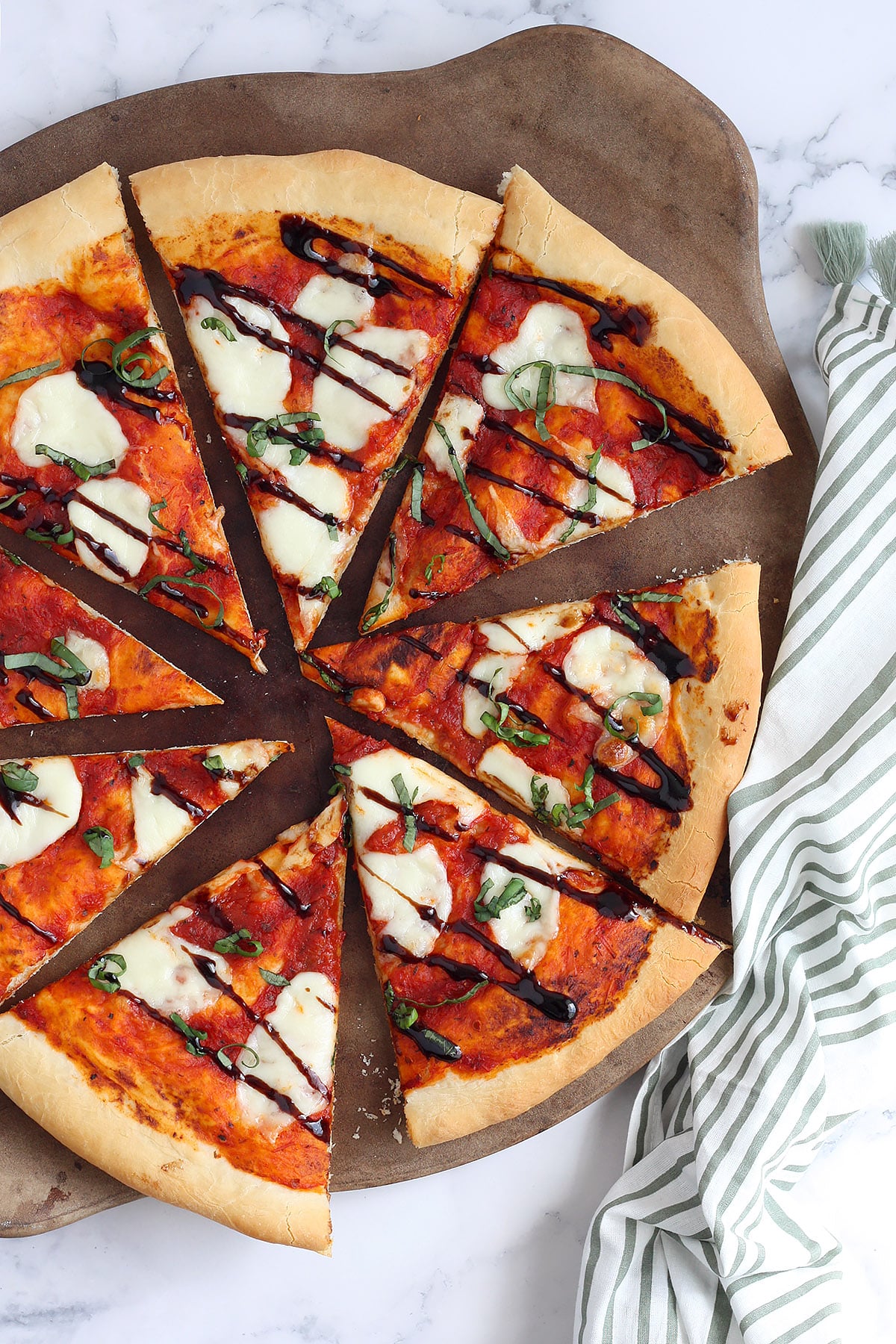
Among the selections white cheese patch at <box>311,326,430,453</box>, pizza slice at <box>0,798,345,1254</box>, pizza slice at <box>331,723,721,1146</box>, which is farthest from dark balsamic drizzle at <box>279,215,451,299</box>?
pizza slice at <box>0,798,345,1254</box>

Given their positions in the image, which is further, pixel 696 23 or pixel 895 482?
pixel 696 23

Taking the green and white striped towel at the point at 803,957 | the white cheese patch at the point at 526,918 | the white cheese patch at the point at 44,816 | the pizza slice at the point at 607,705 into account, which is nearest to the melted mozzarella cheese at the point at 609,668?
the pizza slice at the point at 607,705

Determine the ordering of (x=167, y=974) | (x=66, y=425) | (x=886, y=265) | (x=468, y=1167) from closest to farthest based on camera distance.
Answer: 1. (x=66, y=425)
2. (x=167, y=974)
3. (x=886, y=265)
4. (x=468, y=1167)

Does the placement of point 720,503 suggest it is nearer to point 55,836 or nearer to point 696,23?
point 696,23

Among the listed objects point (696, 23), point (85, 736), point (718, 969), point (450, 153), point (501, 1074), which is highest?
point (696, 23)

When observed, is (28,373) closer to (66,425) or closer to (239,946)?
(66,425)

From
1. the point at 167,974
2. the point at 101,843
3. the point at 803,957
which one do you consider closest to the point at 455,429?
the point at 101,843

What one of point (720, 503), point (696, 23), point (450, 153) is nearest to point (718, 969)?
point (720, 503)
